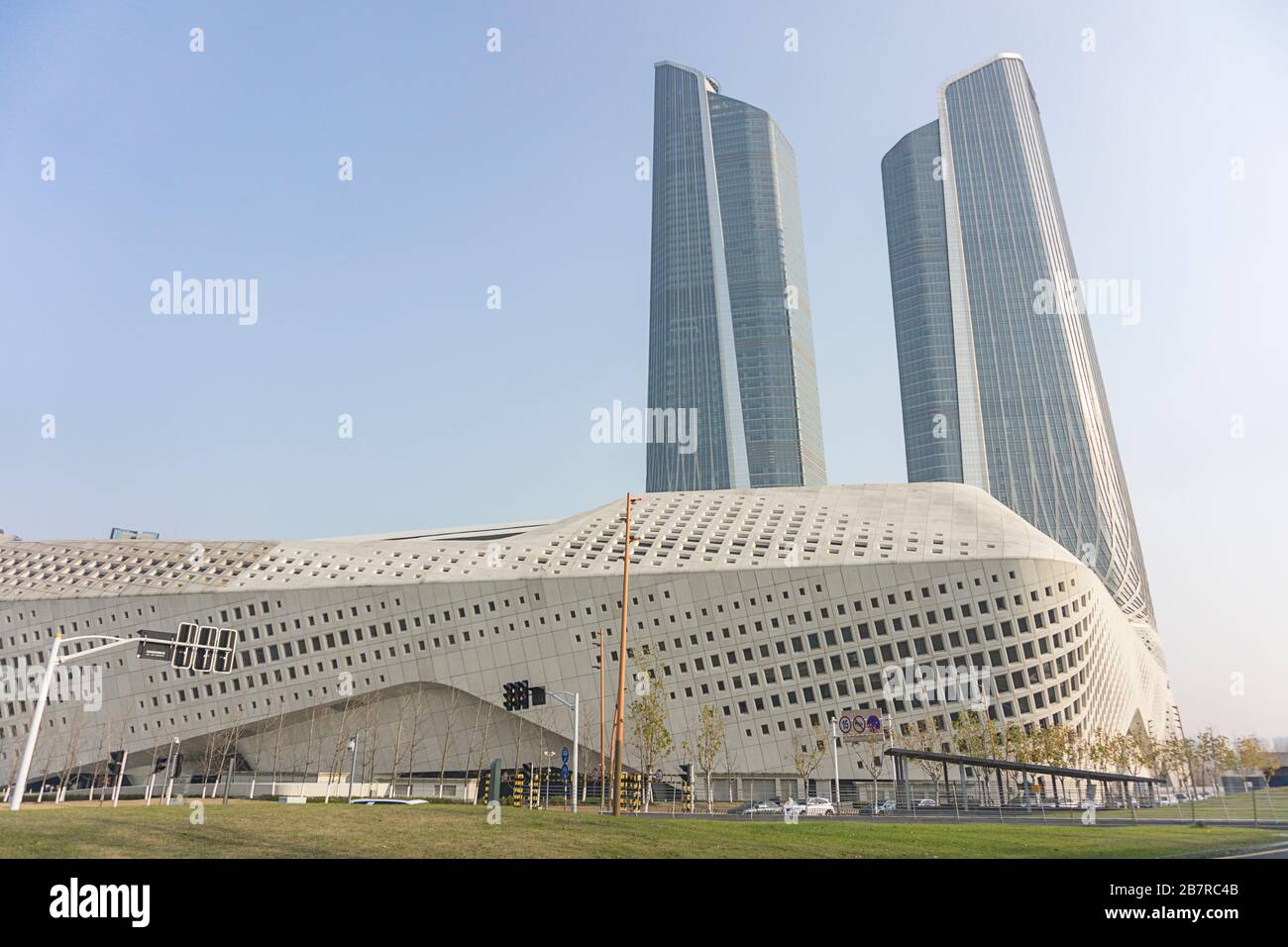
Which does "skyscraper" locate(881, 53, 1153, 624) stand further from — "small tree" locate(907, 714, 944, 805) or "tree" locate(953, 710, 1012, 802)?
"small tree" locate(907, 714, 944, 805)

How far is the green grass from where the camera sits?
1686 centimetres

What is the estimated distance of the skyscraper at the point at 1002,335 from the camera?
6550 inches

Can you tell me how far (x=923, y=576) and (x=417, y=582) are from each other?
41.3 meters

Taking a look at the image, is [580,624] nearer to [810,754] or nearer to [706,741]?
[706,741]

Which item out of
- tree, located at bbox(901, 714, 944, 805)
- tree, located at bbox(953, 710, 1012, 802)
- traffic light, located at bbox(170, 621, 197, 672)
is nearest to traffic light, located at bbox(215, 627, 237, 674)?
traffic light, located at bbox(170, 621, 197, 672)

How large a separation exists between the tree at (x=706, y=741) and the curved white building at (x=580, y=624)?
1.16 meters

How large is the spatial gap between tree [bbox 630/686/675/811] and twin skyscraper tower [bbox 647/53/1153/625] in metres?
115

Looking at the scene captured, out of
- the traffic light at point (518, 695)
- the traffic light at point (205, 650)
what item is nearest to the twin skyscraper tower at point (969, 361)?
the traffic light at point (518, 695)

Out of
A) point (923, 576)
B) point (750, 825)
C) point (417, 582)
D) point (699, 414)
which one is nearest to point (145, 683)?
point (417, 582)

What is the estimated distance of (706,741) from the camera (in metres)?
67.4
